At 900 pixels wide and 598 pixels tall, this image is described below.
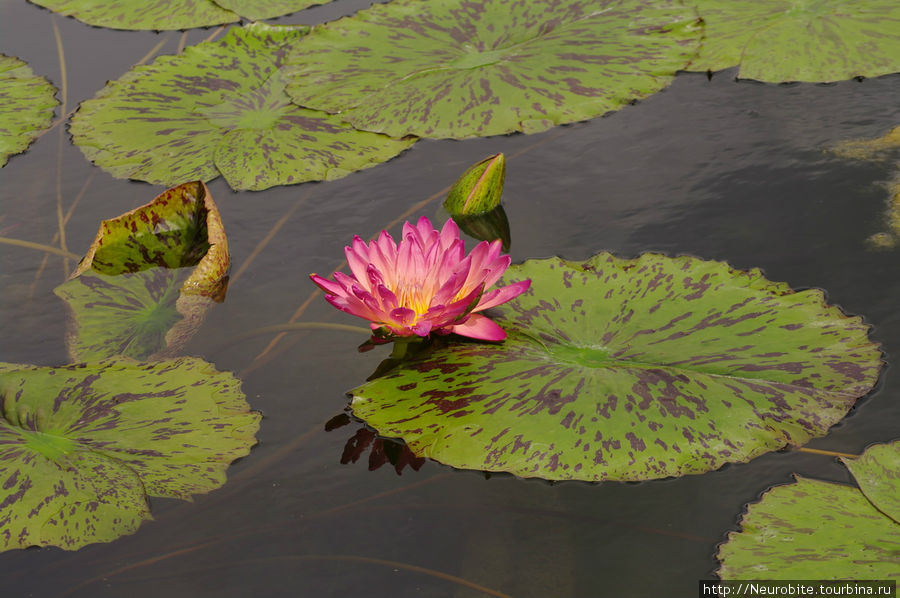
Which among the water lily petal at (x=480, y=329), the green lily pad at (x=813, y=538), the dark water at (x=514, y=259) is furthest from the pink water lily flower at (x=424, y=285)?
the green lily pad at (x=813, y=538)

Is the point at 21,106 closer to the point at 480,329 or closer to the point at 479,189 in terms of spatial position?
the point at 479,189

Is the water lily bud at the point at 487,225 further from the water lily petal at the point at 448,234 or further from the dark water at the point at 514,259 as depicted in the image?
the water lily petal at the point at 448,234

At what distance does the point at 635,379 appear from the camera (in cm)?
232

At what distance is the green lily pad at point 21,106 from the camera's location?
4.07 meters

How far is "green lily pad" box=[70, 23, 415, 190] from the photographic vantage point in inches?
143

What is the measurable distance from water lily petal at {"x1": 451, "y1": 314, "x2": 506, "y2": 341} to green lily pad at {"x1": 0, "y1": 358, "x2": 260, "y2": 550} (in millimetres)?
640

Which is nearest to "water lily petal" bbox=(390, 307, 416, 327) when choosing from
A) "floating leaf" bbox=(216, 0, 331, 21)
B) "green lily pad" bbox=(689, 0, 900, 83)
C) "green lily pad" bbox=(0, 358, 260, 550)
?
"green lily pad" bbox=(0, 358, 260, 550)

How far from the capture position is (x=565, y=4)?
14.1 ft

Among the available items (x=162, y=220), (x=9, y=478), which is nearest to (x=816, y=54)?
(x=162, y=220)

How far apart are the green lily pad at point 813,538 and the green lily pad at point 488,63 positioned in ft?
6.47

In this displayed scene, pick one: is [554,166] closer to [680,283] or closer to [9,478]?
[680,283]

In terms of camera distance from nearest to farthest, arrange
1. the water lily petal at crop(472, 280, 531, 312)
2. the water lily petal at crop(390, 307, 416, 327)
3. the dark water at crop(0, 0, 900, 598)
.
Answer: the dark water at crop(0, 0, 900, 598) → the water lily petal at crop(390, 307, 416, 327) → the water lily petal at crop(472, 280, 531, 312)

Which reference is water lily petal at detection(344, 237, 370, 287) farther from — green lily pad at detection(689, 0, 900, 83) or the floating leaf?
the floating leaf

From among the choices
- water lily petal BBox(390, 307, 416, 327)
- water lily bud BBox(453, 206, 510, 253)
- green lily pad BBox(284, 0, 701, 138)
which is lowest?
water lily bud BBox(453, 206, 510, 253)
